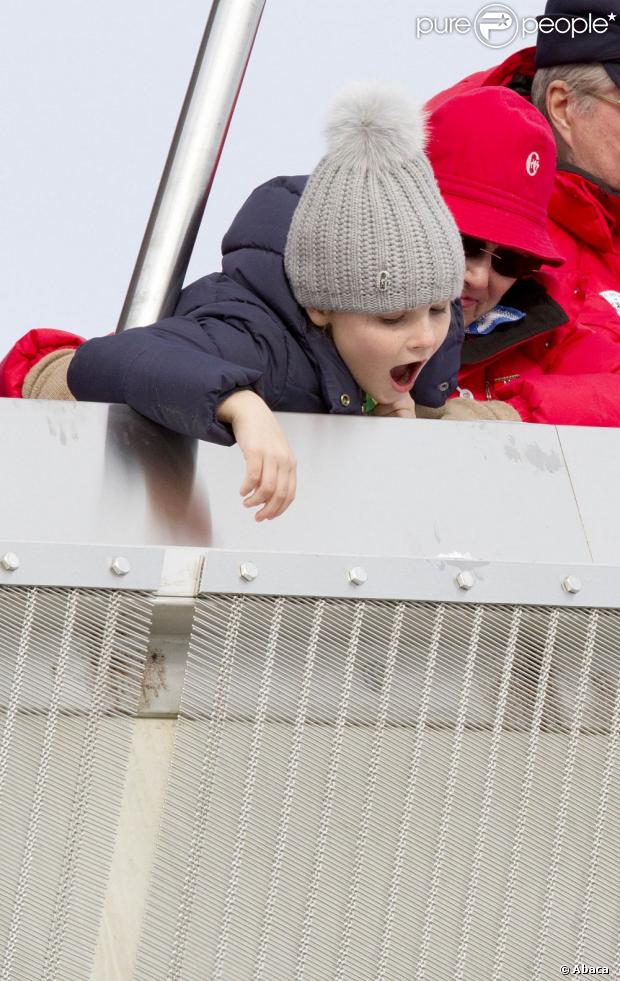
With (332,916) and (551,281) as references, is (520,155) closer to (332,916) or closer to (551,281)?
(551,281)

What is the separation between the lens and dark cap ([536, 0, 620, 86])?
8.18ft

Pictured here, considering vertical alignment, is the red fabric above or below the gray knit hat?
below

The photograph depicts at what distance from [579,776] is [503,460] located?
0.35m

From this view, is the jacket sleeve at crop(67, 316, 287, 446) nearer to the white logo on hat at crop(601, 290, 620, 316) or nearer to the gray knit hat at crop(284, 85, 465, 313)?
the gray knit hat at crop(284, 85, 465, 313)

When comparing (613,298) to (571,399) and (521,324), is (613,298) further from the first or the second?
(571,399)

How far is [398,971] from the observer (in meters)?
1.46

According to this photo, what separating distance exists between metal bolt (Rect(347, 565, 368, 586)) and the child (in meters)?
0.32

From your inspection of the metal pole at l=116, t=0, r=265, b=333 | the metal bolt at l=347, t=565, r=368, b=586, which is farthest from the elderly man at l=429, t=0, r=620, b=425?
the metal bolt at l=347, t=565, r=368, b=586

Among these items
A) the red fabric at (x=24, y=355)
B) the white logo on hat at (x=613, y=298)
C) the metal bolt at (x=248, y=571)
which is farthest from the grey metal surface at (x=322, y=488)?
the white logo on hat at (x=613, y=298)

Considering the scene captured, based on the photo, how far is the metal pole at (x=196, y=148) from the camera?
206cm

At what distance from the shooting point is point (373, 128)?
1.84 meters

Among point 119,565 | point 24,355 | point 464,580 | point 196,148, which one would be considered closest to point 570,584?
point 464,580

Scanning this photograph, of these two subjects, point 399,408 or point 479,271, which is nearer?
point 399,408

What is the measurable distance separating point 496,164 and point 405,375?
502 millimetres
